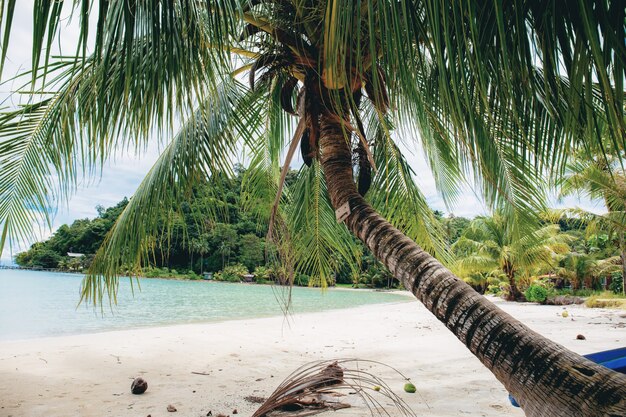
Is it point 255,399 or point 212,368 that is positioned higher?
point 255,399

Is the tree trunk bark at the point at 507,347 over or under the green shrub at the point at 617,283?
over

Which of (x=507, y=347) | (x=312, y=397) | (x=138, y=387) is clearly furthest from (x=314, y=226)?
(x=507, y=347)

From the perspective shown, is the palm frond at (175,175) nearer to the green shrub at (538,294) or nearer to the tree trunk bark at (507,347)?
the tree trunk bark at (507,347)

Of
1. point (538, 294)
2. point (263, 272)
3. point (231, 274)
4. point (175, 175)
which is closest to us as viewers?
point (175, 175)

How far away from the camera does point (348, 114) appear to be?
9.22 feet

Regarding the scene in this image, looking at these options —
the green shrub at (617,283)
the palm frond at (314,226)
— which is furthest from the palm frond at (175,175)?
the green shrub at (617,283)

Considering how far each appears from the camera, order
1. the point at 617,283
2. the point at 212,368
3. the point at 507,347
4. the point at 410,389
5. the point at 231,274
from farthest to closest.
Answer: the point at 231,274 → the point at 617,283 → the point at 212,368 → the point at 410,389 → the point at 507,347

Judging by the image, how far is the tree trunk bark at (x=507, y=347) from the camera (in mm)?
1156

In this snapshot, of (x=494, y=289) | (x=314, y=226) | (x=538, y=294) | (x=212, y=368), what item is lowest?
(x=494, y=289)

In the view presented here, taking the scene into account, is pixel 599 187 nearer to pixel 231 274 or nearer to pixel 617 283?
pixel 617 283

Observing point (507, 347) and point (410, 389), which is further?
point (410, 389)

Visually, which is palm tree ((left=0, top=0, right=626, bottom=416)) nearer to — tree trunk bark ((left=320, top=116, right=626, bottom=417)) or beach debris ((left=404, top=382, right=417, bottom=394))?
tree trunk bark ((left=320, top=116, right=626, bottom=417))

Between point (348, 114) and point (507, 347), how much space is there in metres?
1.91

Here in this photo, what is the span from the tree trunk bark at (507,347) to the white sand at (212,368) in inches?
51.4
